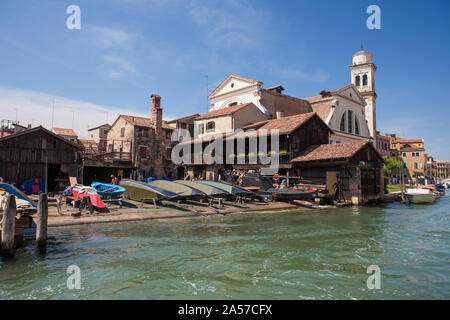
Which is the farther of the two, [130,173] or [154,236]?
[130,173]

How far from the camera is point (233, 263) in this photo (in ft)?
Answer: 25.2

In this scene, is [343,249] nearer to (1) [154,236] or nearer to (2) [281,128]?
(1) [154,236]

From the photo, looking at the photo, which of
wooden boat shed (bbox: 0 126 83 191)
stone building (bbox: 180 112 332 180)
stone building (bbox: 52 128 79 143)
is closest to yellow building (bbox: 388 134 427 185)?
stone building (bbox: 180 112 332 180)

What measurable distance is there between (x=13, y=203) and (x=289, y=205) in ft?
53.6

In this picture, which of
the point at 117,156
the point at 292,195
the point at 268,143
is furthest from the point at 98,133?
the point at 292,195

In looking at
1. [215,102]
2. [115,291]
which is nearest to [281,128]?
[215,102]

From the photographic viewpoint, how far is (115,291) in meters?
5.97

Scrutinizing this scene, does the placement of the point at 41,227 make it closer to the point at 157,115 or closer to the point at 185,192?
the point at 185,192

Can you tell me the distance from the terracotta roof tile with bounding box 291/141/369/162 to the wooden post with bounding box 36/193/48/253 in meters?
18.1

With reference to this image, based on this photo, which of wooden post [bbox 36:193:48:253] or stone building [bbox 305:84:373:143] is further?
stone building [bbox 305:84:373:143]

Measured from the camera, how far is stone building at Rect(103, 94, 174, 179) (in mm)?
32969

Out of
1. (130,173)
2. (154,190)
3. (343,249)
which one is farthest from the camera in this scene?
(130,173)

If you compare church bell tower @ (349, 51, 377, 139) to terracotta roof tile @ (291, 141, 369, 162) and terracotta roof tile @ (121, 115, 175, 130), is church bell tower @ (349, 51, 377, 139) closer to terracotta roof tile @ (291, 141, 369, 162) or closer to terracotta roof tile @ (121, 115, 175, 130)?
terracotta roof tile @ (291, 141, 369, 162)

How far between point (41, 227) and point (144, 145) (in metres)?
26.0
